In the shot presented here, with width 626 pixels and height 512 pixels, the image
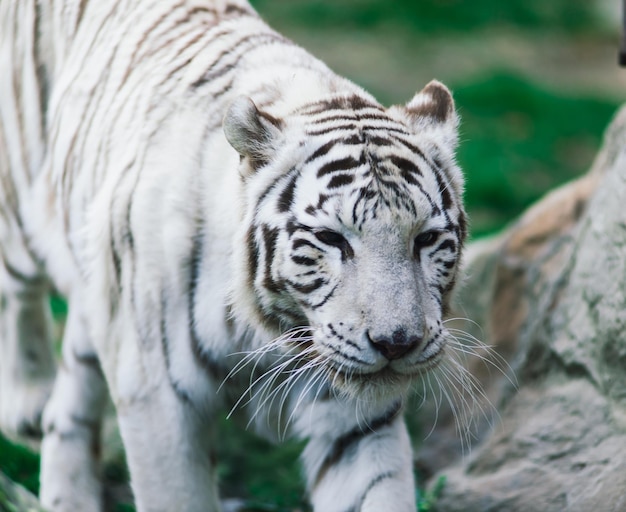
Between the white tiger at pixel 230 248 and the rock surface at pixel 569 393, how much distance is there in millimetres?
469

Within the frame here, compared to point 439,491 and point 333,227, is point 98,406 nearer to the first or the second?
point 439,491

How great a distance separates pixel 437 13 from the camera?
914cm

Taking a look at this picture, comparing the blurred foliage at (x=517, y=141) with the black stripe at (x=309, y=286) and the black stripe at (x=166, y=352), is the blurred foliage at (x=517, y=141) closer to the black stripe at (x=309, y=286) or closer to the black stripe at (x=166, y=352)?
the black stripe at (x=166, y=352)

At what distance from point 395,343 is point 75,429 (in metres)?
1.37

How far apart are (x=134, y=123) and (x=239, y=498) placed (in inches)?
53.7

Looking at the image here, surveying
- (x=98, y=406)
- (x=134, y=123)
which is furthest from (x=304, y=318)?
(x=98, y=406)

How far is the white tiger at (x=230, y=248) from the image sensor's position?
7.22 feet

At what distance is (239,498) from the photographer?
11.2 ft

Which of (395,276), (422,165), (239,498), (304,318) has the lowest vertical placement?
(239,498)

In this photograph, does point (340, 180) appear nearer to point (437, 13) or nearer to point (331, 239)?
point (331, 239)

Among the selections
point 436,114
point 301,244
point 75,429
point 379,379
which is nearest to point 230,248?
point 301,244

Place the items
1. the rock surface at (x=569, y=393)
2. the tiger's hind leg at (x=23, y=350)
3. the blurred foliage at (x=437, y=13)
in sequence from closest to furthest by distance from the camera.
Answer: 1. the rock surface at (x=569, y=393)
2. the tiger's hind leg at (x=23, y=350)
3. the blurred foliage at (x=437, y=13)

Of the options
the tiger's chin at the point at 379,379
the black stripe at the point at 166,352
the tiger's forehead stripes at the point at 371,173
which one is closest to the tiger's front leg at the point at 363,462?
the tiger's chin at the point at 379,379

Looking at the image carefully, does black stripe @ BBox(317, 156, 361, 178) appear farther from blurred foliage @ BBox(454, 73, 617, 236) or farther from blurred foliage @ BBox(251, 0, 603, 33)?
blurred foliage @ BBox(251, 0, 603, 33)
